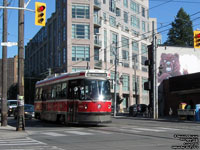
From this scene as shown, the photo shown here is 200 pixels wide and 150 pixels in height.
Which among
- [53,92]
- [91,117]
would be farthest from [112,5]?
[91,117]

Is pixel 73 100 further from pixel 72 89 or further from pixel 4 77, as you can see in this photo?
pixel 4 77

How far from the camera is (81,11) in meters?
57.1

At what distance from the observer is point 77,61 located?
186ft

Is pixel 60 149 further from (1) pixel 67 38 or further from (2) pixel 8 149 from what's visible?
Answer: (1) pixel 67 38

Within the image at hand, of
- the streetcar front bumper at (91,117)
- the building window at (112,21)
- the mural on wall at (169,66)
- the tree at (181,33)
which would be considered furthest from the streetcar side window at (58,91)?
the tree at (181,33)

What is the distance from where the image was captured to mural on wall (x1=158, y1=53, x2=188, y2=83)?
45.0 meters

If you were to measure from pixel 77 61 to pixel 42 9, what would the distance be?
39.6m

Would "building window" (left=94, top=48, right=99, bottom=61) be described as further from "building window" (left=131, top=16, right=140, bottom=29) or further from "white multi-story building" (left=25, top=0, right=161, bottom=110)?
"building window" (left=131, top=16, right=140, bottom=29)

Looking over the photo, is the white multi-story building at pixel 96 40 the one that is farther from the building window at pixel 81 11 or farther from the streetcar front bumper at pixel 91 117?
the streetcar front bumper at pixel 91 117

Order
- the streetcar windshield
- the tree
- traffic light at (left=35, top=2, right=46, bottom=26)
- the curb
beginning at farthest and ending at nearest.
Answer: the tree, the streetcar windshield, traffic light at (left=35, top=2, right=46, bottom=26), the curb

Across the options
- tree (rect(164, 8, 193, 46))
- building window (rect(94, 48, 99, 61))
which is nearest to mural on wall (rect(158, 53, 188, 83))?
building window (rect(94, 48, 99, 61))

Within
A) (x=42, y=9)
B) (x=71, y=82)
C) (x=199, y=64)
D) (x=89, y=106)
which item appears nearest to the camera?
(x=42, y=9)

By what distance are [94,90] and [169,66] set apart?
28035mm

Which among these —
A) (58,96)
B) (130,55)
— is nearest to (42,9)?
(58,96)
